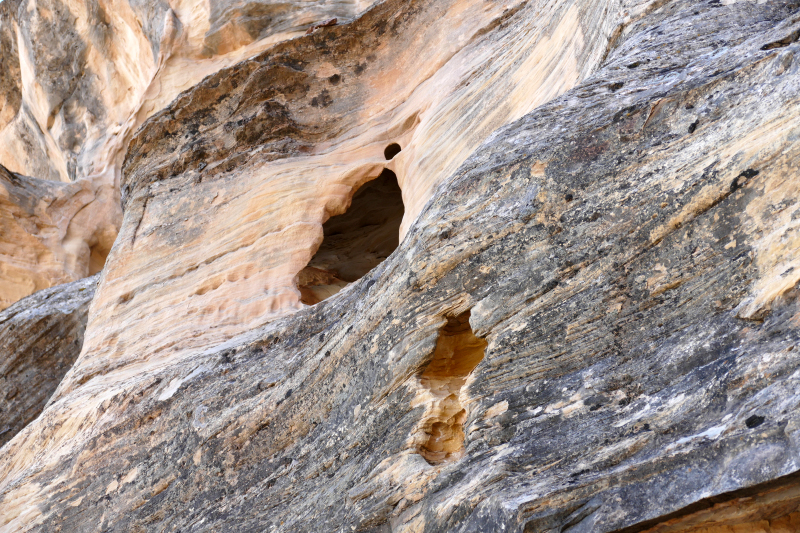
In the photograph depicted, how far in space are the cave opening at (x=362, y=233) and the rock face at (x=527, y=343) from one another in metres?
2.35

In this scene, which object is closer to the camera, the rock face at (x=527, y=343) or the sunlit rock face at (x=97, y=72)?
the rock face at (x=527, y=343)

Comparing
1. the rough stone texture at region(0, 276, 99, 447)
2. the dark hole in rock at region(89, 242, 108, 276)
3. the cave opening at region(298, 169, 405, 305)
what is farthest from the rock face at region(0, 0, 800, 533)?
the dark hole in rock at region(89, 242, 108, 276)

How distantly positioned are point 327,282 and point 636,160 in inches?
275

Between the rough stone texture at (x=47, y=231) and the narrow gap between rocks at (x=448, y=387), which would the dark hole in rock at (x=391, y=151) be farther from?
the rough stone texture at (x=47, y=231)

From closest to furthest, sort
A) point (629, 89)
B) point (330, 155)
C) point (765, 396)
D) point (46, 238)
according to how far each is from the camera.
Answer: point (765, 396), point (629, 89), point (330, 155), point (46, 238)

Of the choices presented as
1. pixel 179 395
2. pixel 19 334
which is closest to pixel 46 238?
pixel 19 334

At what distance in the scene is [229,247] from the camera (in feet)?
30.5

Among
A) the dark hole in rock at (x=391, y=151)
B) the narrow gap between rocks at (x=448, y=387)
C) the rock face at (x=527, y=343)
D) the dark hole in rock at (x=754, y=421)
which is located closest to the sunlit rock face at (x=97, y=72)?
the dark hole in rock at (x=391, y=151)

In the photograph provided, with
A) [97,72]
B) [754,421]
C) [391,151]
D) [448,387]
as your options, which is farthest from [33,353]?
[754,421]

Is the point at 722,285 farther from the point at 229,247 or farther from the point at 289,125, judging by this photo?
the point at 289,125

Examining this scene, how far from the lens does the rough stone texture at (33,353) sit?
11.3 meters

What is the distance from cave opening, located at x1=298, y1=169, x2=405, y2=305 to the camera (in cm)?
1140

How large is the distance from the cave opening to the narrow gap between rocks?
6170 mm

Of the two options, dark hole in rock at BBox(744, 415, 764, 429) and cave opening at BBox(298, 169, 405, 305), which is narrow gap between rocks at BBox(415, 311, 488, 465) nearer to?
dark hole in rock at BBox(744, 415, 764, 429)
